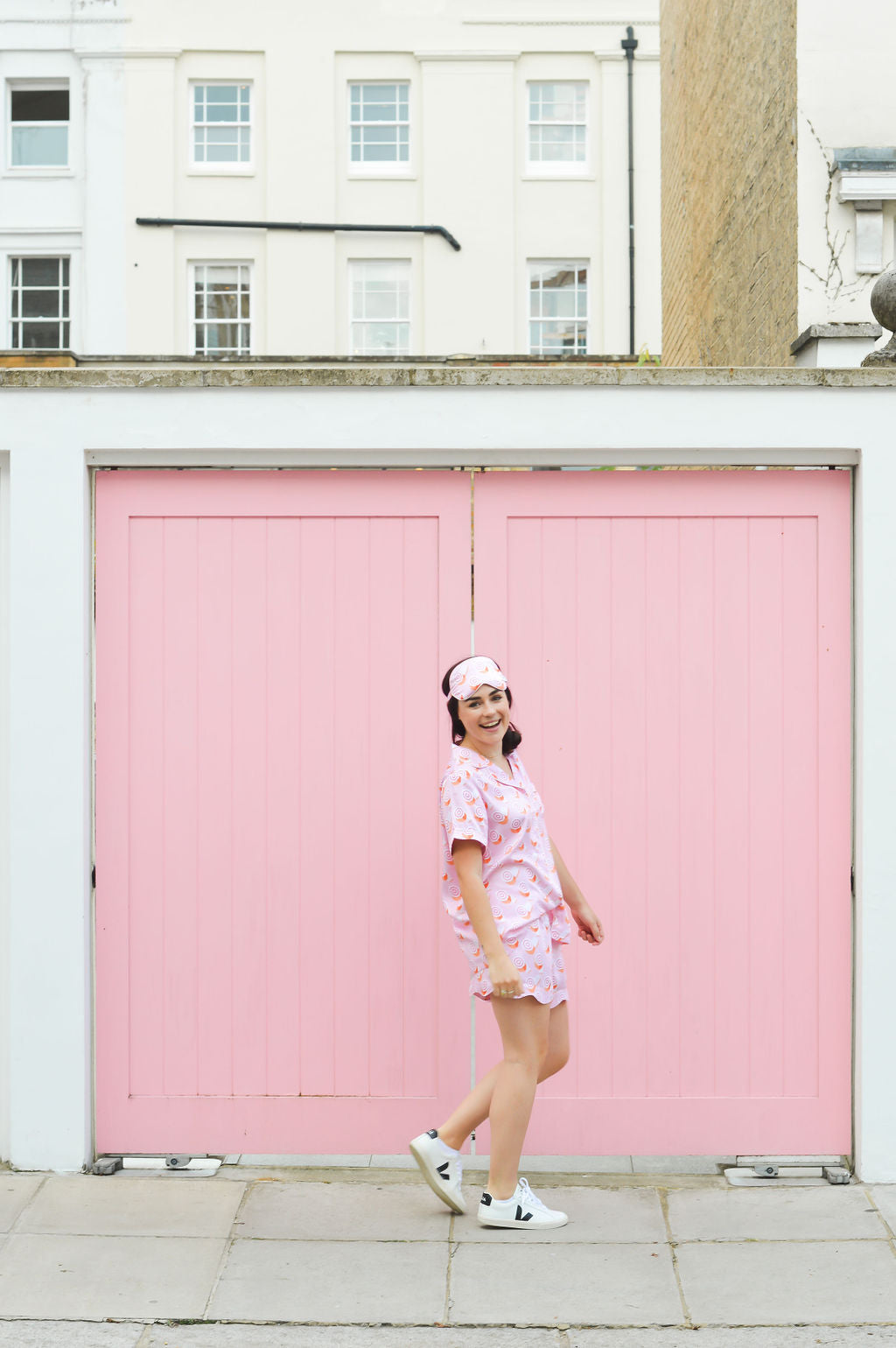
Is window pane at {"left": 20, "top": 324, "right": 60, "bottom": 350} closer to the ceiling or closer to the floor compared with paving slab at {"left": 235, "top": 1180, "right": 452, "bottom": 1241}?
closer to the ceiling

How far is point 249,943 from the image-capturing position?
5.18m

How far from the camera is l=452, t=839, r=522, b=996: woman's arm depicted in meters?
4.34

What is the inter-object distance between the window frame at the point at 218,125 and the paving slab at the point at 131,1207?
68.6 ft

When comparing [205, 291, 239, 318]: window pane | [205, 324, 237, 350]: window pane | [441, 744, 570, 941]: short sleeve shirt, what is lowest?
[441, 744, 570, 941]: short sleeve shirt

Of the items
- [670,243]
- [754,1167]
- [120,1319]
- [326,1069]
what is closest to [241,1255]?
[120,1319]

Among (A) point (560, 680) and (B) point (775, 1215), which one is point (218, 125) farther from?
(B) point (775, 1215)

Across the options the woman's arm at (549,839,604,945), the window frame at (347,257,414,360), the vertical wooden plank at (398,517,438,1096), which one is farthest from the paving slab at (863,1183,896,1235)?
the window frame at (347,257,414,360)

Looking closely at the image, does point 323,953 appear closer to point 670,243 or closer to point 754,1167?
point 754,1167

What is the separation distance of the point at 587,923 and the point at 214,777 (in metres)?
1.42

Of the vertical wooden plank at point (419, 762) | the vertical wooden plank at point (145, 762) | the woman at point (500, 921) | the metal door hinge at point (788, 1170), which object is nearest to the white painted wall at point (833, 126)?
the vertical wooden plank at point (419, 762)

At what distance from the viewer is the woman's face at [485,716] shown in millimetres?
4504

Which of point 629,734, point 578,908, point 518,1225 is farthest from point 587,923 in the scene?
point 518,1225

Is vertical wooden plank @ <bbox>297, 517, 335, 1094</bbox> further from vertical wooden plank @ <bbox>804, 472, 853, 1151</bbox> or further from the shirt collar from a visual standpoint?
vertical wooden plank @ <bbox>804, 472, 853, 1151</bbox>

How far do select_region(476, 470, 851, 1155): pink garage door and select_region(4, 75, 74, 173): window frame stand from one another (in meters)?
21.3
